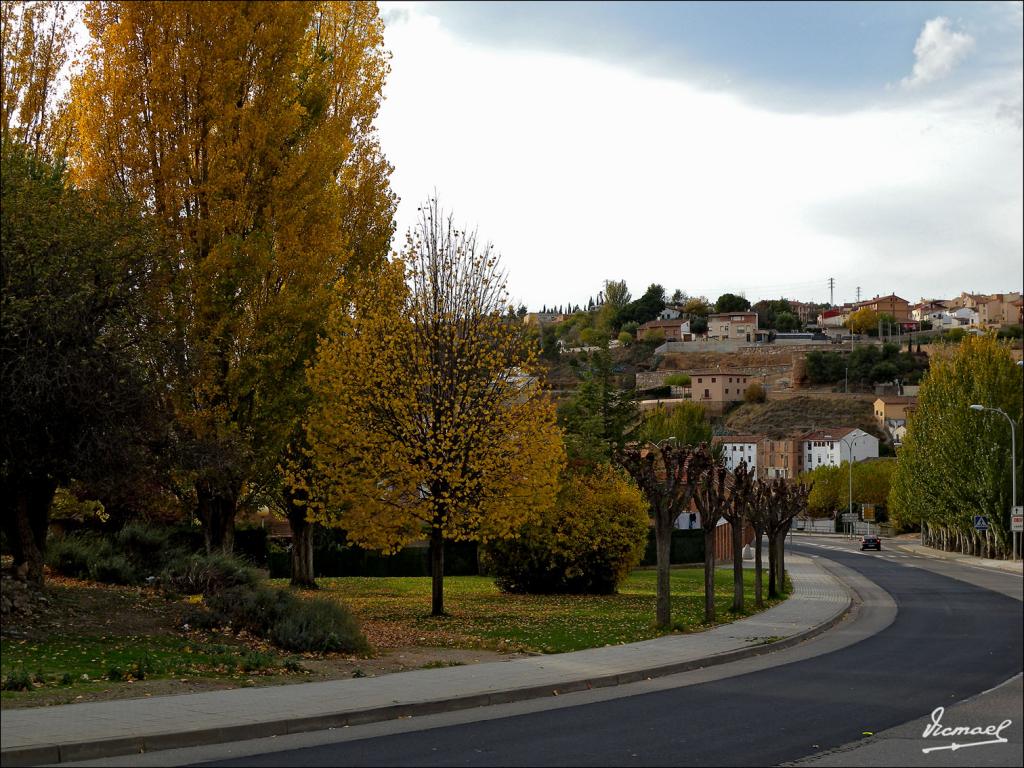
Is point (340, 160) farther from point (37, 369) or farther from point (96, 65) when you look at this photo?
point (37, 369)

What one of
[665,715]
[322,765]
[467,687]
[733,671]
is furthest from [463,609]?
[322,765]

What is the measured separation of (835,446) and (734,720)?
140644 mm

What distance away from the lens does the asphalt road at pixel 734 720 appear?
32.1ft

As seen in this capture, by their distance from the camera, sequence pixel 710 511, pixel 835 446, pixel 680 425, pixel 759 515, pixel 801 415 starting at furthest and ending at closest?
1. pixel 801 415
2. pixel 835 446
3. pixel 680 425
4. pixel 759 515
5. pixel 710 511

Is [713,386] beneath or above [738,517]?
above

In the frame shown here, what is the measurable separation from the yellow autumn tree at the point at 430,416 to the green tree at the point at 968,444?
156ft

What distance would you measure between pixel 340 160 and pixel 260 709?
1571cm

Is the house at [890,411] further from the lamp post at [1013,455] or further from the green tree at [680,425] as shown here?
the lamp post at [1013,455]

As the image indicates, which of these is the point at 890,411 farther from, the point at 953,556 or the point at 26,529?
the point at 26,529

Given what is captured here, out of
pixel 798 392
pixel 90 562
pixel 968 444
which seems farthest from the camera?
pixel 798 392

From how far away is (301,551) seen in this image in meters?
32.1

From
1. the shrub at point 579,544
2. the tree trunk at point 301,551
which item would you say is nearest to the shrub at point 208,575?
the tree trunk at point 301,551

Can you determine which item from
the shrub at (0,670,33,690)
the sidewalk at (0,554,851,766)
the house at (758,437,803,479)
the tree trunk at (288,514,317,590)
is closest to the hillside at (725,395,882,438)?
the house at (758,437,803,479)

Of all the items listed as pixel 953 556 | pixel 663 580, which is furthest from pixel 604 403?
pixel 663 580
